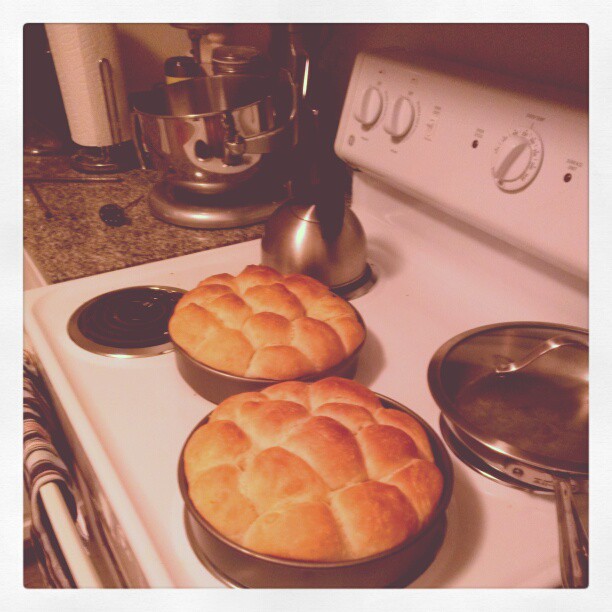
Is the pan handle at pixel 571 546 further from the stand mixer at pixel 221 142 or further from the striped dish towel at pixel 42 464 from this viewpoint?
the stand mixer at pixel 221 142

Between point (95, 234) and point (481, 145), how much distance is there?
2.26 feet

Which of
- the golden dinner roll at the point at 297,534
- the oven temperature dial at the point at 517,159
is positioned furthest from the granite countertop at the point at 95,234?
the golden dinner roll at the point at 297,534

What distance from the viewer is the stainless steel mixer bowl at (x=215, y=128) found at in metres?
0.96

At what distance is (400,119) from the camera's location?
844mm

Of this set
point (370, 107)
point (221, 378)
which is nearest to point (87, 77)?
point (370, 107)

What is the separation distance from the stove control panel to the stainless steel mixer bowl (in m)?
0.16

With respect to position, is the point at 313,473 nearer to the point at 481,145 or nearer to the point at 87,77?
the point at 481,145

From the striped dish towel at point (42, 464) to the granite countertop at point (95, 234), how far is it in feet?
0.67

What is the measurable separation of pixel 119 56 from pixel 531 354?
1.12 metres
